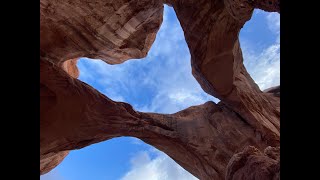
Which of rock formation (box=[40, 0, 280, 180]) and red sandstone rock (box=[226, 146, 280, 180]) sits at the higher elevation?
rock formation (box=[40, 0, 280, 180])

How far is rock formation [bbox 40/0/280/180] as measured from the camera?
44.2 ft

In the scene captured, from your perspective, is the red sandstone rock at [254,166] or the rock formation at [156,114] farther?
the rock formation at [156,114]

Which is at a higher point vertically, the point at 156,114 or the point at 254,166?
the point at 156,114

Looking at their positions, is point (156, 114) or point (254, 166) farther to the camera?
point (156, 114)

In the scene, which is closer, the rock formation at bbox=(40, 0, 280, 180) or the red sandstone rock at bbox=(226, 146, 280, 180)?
the red sandstone rock at bbox=(226, 146, 280, 180)

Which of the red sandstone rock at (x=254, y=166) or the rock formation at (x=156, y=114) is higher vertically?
the rock formation at (x=156, y=114)

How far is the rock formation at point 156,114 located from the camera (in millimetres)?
13461

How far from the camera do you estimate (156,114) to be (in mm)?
17469
